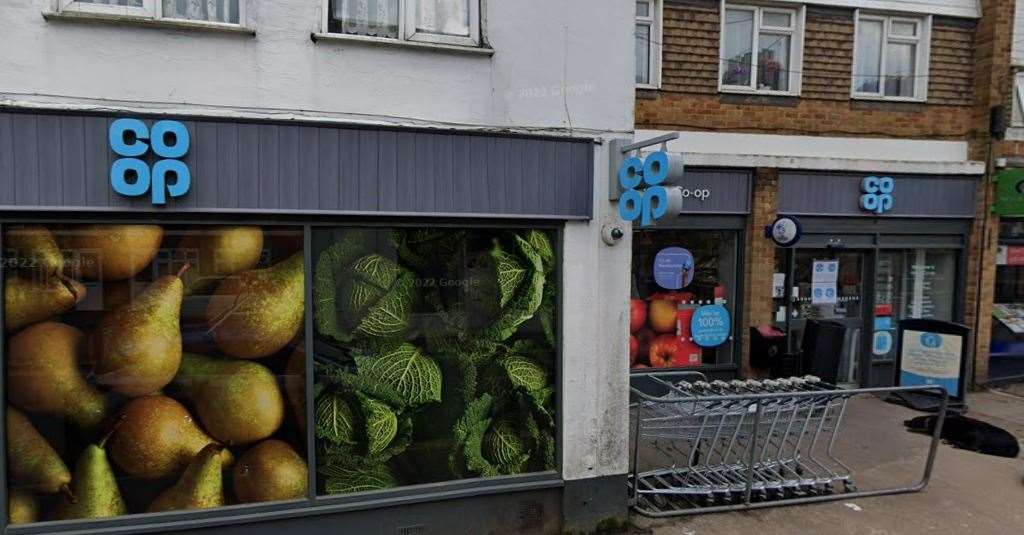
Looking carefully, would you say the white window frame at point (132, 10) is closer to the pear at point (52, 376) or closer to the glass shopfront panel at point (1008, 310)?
the pear at point (52, 376)

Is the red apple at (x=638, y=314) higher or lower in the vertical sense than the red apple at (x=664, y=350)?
higher

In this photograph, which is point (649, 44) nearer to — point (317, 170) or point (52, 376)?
point (317, 170)

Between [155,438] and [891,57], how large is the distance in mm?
10212

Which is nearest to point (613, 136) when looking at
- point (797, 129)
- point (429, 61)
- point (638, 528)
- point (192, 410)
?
point (429, 61)

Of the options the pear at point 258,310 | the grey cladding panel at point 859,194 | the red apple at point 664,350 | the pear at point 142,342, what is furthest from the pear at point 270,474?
the grey cladding panel at point 859,194

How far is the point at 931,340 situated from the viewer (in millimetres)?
8102

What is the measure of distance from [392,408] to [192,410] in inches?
51.7

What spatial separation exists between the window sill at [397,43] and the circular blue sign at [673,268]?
4740 mm

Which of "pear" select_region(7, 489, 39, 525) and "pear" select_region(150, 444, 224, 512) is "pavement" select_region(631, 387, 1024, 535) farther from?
"pear" select_region(7, 489, 39, 525)

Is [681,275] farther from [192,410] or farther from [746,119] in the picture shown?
[192,410]

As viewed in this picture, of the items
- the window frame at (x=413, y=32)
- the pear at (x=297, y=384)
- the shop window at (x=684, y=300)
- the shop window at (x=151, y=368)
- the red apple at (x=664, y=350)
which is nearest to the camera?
the shop window at (x=151, y=368)

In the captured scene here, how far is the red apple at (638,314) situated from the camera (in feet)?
27.2

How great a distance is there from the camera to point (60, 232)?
3.72 m

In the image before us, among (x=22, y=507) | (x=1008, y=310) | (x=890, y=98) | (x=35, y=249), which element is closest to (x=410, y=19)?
(x=35, y=249)
